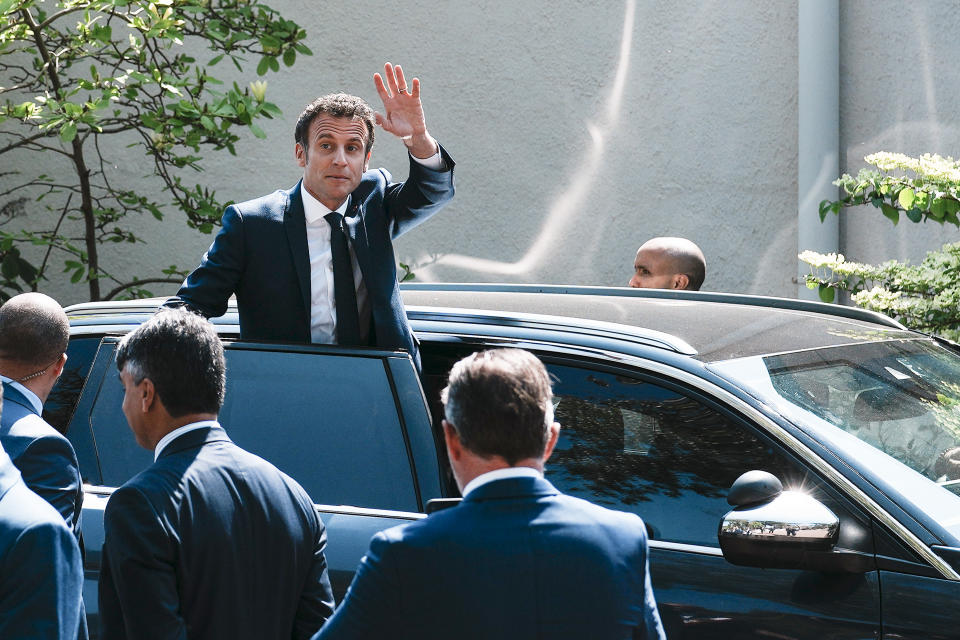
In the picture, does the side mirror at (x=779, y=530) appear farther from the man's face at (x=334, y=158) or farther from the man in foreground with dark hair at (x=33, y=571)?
the man's face at (x=334, y=158)

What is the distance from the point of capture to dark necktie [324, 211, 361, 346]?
343cm

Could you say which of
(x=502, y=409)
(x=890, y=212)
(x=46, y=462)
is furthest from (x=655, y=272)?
(x=502, y=409)

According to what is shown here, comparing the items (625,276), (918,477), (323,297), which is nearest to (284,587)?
(323,297)

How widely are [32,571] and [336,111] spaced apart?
199cm

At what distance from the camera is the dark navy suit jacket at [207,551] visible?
2156 millimetres

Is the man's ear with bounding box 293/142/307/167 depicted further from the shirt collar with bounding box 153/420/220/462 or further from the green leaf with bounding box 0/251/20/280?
the green leaf with bounding box 0/251/20/280

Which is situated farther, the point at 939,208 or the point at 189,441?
the point at 939,208

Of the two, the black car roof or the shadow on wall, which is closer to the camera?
the black car roof

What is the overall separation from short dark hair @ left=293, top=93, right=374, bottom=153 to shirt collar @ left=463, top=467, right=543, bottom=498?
191 centimetres

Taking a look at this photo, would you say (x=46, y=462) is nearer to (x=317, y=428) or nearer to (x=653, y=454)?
(x=317, y=428)

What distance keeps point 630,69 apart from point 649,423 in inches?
198

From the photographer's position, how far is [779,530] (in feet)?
8.35

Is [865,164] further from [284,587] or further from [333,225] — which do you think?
[284,587]

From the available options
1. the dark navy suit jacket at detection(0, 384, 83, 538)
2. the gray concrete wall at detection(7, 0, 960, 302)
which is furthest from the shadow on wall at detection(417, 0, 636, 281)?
the dark navy suit jacket at detection(0, 384, 83, 538)
